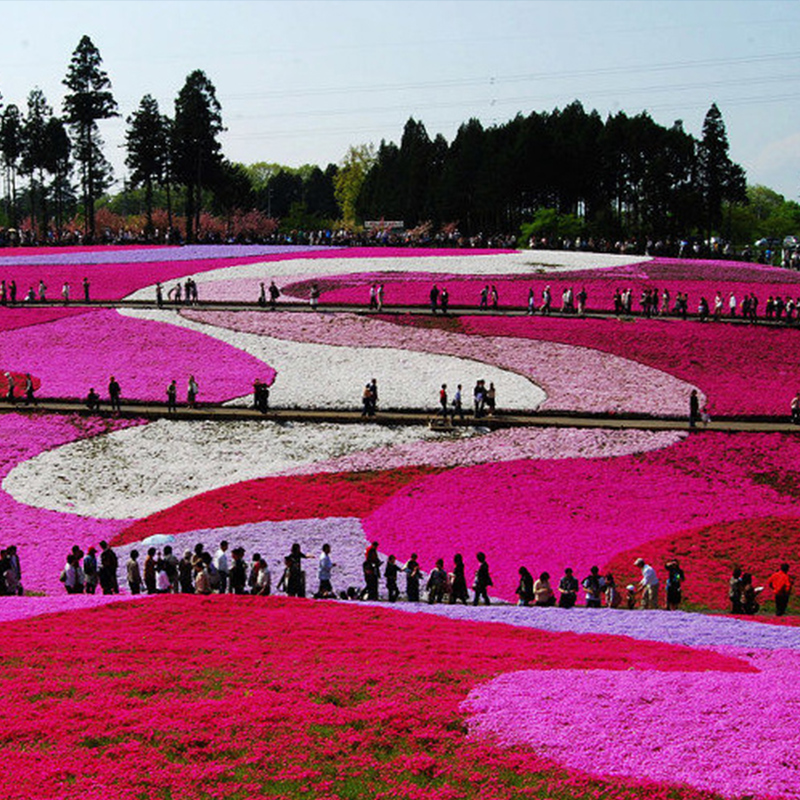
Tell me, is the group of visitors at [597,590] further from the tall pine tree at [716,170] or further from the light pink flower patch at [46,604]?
the tall pine tree at [716,170]

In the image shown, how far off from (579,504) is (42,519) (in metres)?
15.5

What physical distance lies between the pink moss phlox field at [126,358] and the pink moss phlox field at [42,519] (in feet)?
12.7

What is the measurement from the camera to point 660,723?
535 inches

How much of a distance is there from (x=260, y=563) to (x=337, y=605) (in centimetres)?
285

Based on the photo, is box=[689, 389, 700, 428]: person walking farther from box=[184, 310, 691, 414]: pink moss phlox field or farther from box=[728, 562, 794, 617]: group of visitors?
box=[728, 562, 794, 617]: group of visitors

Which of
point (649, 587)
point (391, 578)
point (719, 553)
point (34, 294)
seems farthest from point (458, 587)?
point (34, 294)

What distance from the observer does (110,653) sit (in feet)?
57.1

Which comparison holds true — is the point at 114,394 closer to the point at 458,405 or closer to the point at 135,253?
the point at 458,405

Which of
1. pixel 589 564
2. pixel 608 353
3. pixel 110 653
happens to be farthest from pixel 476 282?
pixel 110 653

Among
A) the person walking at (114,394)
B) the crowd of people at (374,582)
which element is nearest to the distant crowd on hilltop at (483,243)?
the person walking at (114,394)

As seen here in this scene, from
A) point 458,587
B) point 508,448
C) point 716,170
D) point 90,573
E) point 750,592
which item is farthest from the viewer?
point 716,170

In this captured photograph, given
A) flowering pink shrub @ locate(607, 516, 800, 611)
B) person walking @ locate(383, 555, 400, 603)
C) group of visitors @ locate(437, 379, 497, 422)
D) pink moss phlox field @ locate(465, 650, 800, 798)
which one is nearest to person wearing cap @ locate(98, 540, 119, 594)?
person walking @ locate(383, 555, 400, 603)

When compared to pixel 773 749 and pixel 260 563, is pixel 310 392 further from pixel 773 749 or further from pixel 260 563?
pixel 773 749

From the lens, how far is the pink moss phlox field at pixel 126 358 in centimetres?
4659
